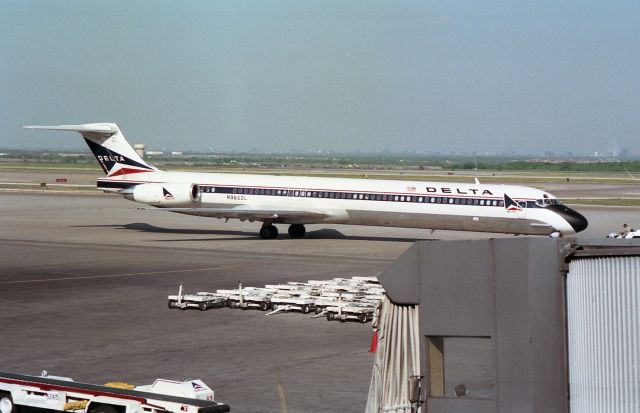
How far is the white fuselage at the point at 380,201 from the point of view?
40094mm

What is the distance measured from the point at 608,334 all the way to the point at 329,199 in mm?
35404

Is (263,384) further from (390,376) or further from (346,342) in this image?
(390,376)

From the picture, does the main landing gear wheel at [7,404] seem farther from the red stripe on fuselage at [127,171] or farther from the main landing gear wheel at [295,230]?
the red stripe on fuselage at [127,171]

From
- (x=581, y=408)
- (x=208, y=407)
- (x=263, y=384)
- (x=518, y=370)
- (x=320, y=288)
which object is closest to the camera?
(x=581, y=408)

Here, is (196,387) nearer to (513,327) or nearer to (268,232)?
(513,327)

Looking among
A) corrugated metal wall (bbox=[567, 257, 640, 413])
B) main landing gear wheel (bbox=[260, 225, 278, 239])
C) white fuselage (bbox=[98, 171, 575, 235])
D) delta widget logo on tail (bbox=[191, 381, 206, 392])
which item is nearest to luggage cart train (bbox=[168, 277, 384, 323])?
delta widget logo on tail (bbox=[191, 381, 206, 392])

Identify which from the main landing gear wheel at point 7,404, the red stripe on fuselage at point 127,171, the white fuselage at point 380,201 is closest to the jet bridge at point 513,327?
the main landing gear wheel at point 7,404

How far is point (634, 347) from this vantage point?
301 inches

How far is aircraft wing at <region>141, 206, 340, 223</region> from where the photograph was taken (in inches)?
1711

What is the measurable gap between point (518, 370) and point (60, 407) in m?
8.46

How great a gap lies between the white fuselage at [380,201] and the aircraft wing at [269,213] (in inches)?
3.1

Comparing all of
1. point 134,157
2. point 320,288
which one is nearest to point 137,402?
point 320,288

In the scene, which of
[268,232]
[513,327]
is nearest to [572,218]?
[268,232]

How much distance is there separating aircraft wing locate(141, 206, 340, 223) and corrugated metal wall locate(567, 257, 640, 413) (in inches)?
1369
